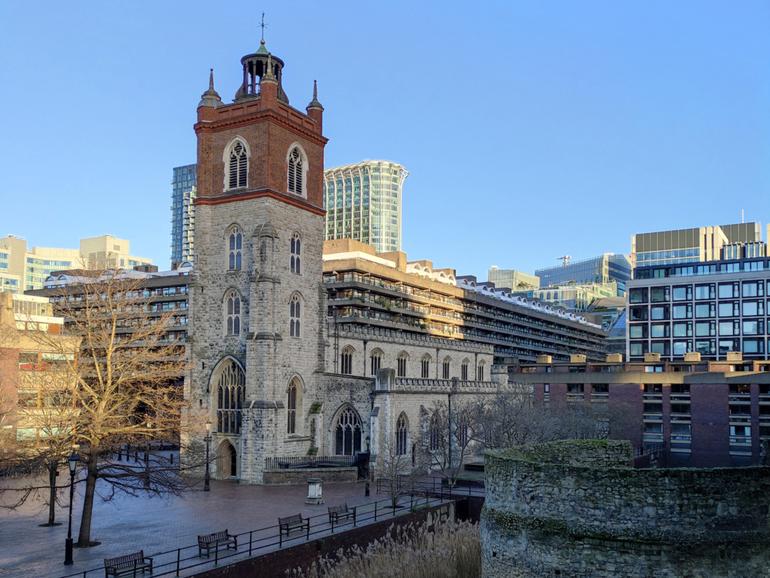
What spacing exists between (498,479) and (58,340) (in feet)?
62.7

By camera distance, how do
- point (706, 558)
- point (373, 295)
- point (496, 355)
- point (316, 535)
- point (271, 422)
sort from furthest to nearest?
point (496, 355) < point (373, 295) < point (271, 422) < point (316, 535) < point (706, 558)

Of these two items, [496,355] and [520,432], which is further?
[496,355]

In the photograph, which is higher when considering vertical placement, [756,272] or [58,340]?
[756,272]

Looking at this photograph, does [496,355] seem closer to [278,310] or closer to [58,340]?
[278,310]

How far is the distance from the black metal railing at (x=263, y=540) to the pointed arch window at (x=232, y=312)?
15.3 meters

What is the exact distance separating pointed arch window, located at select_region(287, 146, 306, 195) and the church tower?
0.07 m

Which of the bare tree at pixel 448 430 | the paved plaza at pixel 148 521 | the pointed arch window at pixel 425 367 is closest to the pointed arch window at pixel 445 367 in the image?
the pointed arch window at pixel 425 367

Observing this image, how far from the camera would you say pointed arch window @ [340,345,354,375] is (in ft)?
183

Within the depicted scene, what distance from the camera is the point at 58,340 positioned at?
30.4 meters

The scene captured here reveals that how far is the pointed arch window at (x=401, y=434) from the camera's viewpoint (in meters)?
51.8

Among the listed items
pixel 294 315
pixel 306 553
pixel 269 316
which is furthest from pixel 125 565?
pixel 294 315

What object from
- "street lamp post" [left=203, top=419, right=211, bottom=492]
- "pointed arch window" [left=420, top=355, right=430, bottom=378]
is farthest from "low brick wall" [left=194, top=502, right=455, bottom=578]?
"pointed arch window" [left=420, top=355, right=430, bottom=378]

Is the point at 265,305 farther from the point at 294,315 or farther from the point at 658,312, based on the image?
the point at 658,312

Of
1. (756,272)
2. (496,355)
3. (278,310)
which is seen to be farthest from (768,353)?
(278,310)
